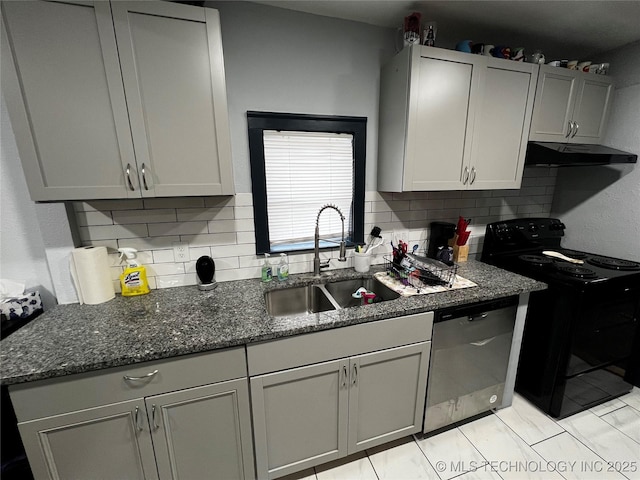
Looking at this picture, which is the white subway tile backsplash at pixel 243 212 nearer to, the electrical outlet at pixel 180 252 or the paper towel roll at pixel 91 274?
the electrical outlet at pixel 180 252

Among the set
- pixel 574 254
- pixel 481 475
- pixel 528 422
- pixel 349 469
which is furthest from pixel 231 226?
pixel 574 254

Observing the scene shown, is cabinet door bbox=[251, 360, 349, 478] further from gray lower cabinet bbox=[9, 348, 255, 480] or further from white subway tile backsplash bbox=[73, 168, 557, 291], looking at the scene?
white subway tile backsplash bbox=[73, 168, 557, 291]

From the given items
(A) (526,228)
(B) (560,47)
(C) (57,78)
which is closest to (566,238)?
(A) (526,228)

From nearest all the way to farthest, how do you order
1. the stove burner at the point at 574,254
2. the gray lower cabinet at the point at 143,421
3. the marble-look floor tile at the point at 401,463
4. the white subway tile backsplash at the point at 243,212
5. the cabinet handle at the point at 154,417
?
the gray lower cabinet at the point at 143,421
the cabinet handle at the point at 154,417
the marble-look floor tile at the point at 401,463
the white subway tile backsplash at the point at 243,212
the stove burner at the point at 574,254

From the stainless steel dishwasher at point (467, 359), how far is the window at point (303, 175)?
2.80 feet

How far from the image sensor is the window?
163cm

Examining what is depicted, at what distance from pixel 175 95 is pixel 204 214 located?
0.66 m

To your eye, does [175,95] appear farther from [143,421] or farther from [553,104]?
[553,104]

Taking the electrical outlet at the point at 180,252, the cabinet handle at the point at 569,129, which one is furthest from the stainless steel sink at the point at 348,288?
the cabinet handle at the point at 569,129

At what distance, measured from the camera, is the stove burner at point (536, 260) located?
1.83m

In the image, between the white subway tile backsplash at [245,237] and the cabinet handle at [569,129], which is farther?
the cabinet handle at [569,129]

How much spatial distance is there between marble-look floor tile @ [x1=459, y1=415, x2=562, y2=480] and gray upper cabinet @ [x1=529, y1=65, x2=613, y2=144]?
6.54 feet

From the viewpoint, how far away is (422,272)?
64.7 inches

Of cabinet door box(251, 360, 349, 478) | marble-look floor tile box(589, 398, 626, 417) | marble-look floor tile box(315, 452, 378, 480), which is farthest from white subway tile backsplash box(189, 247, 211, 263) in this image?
marble-look floor tile box(589, 398, 626, 417)
